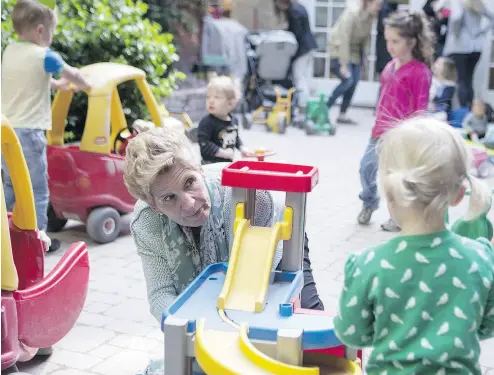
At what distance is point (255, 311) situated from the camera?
1951 mm

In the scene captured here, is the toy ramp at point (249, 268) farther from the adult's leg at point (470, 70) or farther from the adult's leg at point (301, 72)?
the adult's leg at point (301, 72)

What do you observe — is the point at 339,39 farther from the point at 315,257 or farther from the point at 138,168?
the point at 138,168

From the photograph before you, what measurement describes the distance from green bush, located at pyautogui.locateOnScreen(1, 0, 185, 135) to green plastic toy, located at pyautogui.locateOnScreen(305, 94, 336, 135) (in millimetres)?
3633

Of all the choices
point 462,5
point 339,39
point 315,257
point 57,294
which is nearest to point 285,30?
point 339,39

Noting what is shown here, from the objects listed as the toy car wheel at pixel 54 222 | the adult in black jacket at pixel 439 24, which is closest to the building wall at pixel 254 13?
the adult in black jacket at pixel 439 24

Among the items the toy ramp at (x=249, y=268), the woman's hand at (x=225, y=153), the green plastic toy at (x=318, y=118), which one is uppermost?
the toy ramp at (x=249, y=268)

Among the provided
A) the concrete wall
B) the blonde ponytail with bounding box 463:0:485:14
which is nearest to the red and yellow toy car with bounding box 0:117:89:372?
the blonde ponytail with bounding box 463:0:485:14

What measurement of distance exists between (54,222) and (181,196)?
119 inches

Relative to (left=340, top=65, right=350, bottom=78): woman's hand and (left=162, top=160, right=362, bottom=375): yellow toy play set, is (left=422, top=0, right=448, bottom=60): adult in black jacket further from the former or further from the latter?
(left=162, top=160, right=362, bottom=375): yellow toy play set

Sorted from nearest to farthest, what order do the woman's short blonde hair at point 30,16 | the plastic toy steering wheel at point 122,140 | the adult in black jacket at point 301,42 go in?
the woman's short blonde hair at point 30,16 < the plastic toy steering wheel at point 122,140 < the adult in black jacket at point 301,42

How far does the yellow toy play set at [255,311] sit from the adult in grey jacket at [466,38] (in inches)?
316

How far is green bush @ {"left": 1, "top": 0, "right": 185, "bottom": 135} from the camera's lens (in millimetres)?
5473

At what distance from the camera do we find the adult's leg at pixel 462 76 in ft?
32.0

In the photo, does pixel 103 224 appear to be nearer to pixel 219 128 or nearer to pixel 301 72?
pixel 219 128
